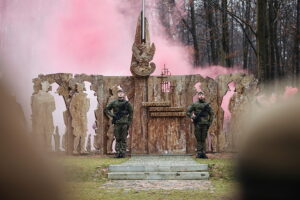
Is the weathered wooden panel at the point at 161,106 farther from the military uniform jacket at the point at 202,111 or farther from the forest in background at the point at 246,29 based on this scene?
the forest in background at the point at 246,29

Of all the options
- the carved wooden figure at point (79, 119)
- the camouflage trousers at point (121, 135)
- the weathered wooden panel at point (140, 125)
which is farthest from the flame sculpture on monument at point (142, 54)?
the camouflage trousers at point (121, 135)

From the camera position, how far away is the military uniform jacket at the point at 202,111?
1462 centimetres

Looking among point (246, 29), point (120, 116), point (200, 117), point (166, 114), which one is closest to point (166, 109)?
point (166, 114)

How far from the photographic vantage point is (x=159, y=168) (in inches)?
469

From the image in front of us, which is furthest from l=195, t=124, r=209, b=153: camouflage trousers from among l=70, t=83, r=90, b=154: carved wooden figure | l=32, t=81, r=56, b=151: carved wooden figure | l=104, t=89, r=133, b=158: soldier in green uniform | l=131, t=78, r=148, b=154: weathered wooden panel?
l=32, t=81, r=56, b=151: carved wooden figure

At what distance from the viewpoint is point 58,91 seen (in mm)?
16516

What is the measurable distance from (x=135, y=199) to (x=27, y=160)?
777cm

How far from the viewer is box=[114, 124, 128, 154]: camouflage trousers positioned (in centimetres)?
1511

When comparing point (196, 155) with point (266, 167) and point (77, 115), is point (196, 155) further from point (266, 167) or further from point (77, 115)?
point (266, 167)

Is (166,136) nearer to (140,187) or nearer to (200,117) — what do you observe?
(200,117)

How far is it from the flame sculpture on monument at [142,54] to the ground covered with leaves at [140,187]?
4.34 meters

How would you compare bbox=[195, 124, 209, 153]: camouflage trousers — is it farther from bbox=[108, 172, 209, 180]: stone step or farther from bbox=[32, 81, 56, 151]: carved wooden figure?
bbox=[32, 81, 56, 151]: carved wooden figure

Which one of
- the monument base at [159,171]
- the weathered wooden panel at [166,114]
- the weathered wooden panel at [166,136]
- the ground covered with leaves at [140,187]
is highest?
Answer: the weathered wooden panel at [166,114]

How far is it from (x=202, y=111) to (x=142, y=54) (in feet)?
10.4
